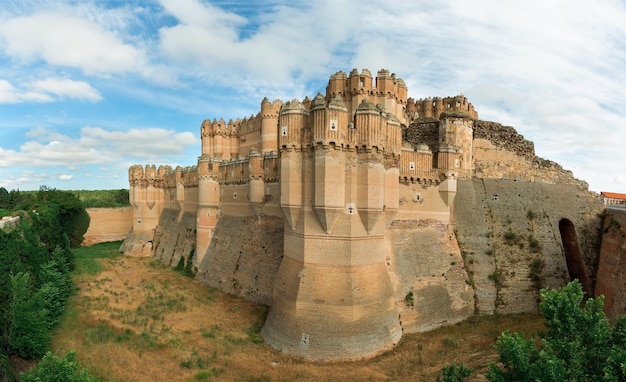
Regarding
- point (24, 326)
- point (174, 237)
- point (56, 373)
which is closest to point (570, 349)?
point (56, 373)

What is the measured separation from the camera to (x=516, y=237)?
22906mm

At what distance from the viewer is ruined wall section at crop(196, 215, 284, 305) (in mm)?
24312

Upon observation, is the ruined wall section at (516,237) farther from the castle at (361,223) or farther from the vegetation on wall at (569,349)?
the vegetation on wall at (569,349)

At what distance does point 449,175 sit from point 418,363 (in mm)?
11132

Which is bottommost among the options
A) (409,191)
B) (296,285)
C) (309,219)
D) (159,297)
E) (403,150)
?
(159,297)

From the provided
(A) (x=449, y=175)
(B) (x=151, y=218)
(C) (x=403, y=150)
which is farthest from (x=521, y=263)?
(B) (x=151, y=218)

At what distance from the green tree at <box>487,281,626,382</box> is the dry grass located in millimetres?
5945

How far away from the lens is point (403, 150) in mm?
21297

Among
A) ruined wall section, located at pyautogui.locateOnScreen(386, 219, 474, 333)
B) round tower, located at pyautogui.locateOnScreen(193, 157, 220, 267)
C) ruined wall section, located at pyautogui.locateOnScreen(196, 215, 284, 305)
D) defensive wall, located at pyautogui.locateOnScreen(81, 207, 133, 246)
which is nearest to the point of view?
ruined wall section, located at pyautogui.locateOnScreen(386, 219, 474, 333)

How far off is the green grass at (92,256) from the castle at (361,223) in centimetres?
1217

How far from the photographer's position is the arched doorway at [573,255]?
2288 centimetres

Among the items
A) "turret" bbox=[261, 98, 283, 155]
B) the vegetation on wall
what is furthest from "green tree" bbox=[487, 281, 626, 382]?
"turret" bbox=[261, 98, 283, 155]

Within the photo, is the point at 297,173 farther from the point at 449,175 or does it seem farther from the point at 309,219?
the point at 449,175

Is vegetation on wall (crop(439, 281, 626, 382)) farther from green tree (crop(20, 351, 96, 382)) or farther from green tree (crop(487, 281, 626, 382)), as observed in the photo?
green tree (crop(20, 351, 96, 382))
